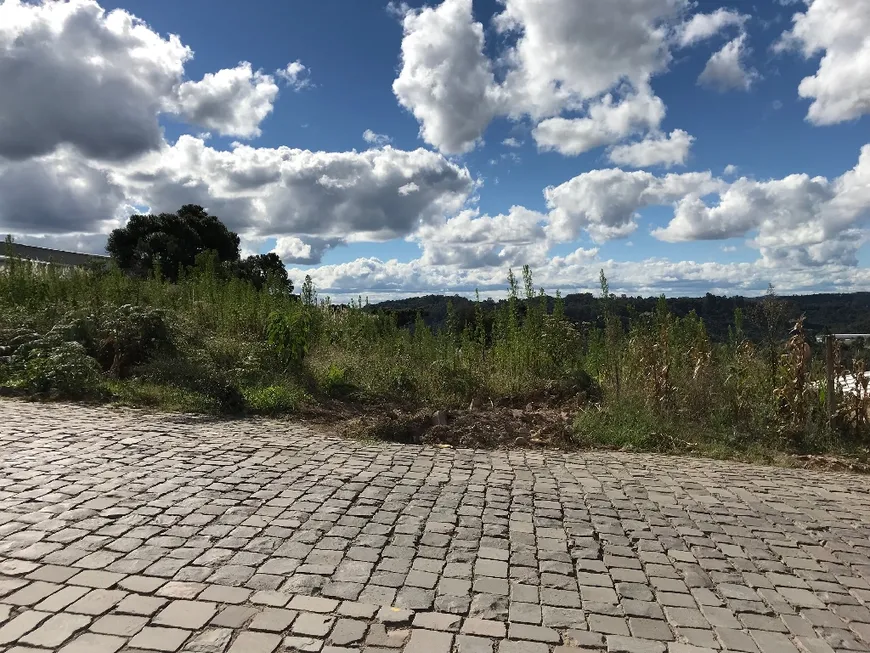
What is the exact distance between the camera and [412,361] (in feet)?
38.1

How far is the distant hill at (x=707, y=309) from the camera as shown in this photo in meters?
9.38

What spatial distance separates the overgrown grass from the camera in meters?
8.29

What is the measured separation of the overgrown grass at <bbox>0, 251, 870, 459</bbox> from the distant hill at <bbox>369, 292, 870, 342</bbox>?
0.24 meters

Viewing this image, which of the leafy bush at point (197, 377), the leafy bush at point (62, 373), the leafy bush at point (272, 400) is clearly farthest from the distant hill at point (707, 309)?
the leafy bush at point (62, 373)

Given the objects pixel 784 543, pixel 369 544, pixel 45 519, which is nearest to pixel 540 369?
pixel 784 543

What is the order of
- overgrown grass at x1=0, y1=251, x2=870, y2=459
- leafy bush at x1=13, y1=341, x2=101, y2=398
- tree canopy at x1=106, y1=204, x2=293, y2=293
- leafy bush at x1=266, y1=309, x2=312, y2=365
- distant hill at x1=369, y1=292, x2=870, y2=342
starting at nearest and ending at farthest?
overgrown grass at x1=0, y1=251, x2=870, y2=459 < leafy bush at x1=13, y1=341, x2=101, y2=398 < distant hill at x1=369, y1=292, x2=870, y2=342 < leafy bush at x1=266, y1=309, x2=312, y2=365 < tree canopy at x1=106, y1=204, x2=293, y2=293

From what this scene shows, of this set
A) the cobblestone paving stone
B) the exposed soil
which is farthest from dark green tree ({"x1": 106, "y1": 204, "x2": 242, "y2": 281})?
the cobblestone paving stone

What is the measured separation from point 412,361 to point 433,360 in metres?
0.39

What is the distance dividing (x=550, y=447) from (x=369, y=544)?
3.84 metres

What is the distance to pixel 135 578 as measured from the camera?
11.7ft

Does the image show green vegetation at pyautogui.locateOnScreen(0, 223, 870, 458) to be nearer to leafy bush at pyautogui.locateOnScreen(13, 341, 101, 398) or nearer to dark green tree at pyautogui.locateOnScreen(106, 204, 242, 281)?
leafy bush at pyautogui.locateOnScreen(13, 341, 101, 398)

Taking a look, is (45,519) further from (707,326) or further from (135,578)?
(707,326)

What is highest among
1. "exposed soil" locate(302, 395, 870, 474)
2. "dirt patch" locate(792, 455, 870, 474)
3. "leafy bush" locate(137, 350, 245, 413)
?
"leafy bush" locate(137, 350, 245, 413)

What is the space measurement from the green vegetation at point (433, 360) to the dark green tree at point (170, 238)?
22.8 meters
